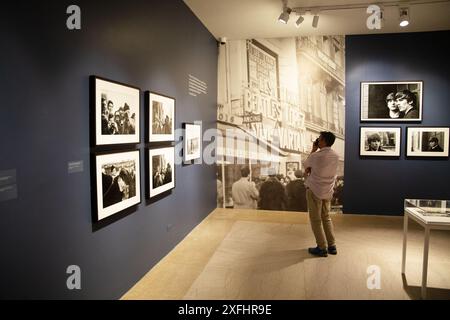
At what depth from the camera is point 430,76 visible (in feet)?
21.0

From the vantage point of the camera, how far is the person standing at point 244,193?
285 inches

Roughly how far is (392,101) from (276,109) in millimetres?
2257

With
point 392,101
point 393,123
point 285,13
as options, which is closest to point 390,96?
point 392,101

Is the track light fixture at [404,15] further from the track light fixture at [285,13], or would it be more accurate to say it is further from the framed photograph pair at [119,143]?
the framed photograph pair at [119,143]

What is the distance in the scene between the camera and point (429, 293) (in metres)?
3.50

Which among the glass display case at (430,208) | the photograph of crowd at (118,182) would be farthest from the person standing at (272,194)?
the photograph of crowd at (118,182)

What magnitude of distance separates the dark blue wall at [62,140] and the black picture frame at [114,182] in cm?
9

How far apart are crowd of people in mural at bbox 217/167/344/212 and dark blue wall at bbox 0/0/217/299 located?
331 centimetres

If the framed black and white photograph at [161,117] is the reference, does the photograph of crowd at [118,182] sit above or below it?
below

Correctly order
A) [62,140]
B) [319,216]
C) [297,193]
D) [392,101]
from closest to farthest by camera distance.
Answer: [62,140]
[319,216]
[392,101]
[297,193]

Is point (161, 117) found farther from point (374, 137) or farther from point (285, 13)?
point (374, 137)

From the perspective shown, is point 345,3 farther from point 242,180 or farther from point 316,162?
point 242,180
